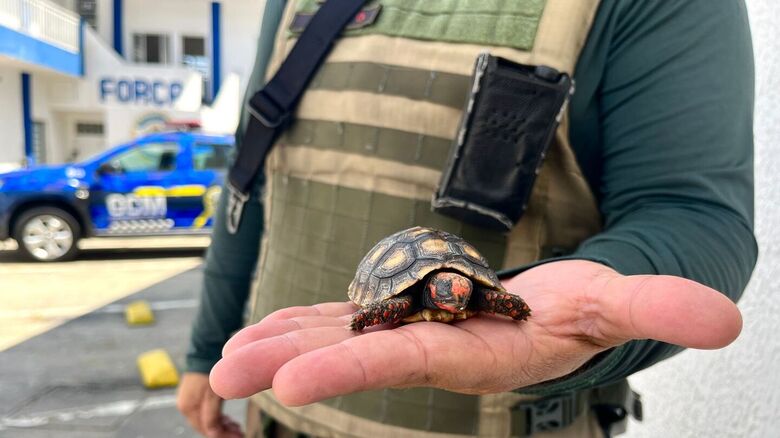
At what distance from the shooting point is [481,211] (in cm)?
155

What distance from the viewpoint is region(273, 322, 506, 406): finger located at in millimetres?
959

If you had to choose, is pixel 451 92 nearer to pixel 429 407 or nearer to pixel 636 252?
pixel 636 252

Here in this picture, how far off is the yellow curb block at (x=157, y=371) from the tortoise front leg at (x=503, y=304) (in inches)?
179

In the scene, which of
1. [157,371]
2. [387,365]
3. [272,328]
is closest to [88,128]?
[157,371]

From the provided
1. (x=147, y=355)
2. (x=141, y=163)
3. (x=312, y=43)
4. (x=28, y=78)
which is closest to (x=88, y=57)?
(x=28, y=78)

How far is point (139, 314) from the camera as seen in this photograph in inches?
279

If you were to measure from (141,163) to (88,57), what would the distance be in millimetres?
16104

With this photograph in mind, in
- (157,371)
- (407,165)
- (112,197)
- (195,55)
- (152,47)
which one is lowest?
(157,371)

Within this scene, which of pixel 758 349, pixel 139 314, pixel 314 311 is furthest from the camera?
pixel 139 314

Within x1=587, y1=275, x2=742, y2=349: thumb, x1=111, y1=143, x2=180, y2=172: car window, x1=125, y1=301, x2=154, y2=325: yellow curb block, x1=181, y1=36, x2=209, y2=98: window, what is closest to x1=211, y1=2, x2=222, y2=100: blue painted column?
x1=181, y1=36, x2=209, y2=98: window

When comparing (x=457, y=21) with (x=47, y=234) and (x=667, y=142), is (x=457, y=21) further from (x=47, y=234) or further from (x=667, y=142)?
(x=47, y=234)

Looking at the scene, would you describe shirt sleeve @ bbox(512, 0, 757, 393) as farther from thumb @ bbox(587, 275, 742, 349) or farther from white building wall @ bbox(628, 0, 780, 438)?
white building wall @ bbox(628, 0, 780, 438)

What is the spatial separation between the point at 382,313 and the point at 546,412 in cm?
58

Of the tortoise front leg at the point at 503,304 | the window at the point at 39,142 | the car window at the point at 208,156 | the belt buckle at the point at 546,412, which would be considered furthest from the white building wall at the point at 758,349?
the window at the point at 39,142
